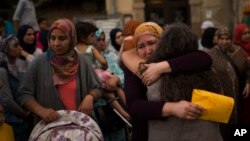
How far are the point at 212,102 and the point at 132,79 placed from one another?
60 cm

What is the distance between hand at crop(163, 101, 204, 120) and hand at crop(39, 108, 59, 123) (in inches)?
39.7

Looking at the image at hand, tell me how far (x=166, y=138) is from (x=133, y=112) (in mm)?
266

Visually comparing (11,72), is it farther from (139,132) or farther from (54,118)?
(139,132)

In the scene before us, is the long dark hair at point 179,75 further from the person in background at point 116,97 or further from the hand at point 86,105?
the person in background at point 116,97

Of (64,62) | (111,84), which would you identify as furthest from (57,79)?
(111,84)

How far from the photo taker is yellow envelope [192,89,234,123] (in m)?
2.77

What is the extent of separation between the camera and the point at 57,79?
12.3 ft

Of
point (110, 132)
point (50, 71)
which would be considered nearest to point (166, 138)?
point (50, 71)

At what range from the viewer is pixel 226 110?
9.16 ft

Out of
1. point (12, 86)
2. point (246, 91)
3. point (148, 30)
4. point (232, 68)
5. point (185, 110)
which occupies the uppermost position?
point (148, 30)

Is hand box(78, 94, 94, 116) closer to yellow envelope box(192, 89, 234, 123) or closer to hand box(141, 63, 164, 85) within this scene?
hand box(141, 63, 164, 85)

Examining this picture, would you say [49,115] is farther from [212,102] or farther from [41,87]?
[212,102]

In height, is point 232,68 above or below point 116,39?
below

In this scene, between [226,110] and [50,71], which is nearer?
[226,110]
